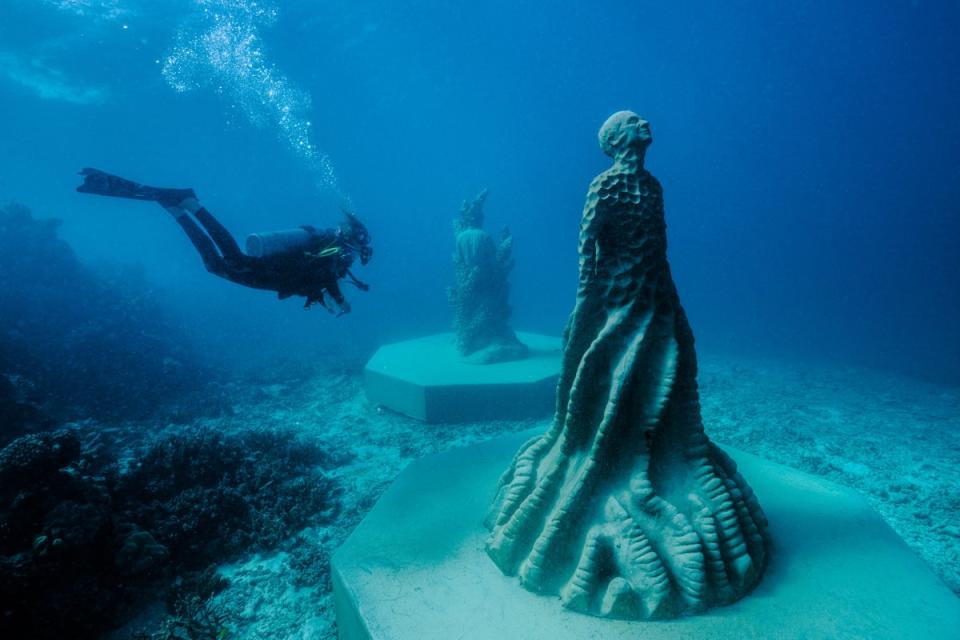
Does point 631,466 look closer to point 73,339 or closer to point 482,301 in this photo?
point 482,301

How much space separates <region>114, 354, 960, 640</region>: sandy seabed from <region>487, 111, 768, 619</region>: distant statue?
8.87 feet

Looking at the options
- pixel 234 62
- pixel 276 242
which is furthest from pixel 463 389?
pixel 234 62

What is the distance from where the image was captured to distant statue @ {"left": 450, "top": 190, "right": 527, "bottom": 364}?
11.3 meters

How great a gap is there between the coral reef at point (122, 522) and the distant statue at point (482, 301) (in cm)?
534

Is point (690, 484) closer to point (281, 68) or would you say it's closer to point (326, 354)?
point (326, 354)

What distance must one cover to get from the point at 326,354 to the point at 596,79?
74432 mm

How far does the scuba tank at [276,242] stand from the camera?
5.54 metres

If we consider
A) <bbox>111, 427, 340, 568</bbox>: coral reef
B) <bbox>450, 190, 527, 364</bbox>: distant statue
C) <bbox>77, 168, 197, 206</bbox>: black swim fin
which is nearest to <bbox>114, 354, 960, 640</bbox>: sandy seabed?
<bbox>111, 427, 340, 568</bbox>: coral reef

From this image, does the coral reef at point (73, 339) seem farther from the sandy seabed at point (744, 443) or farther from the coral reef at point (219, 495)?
the coral reef at point (219, 495)

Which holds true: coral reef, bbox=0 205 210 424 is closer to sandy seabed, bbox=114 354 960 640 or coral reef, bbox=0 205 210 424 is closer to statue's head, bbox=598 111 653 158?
sandy seabed, bbox=114 354 960 640

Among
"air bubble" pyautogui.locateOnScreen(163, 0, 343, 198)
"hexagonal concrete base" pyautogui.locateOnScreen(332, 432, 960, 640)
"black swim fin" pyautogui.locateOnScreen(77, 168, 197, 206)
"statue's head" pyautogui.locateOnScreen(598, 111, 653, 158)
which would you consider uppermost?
"air bubble" pyautogui.locateOnScreen(163, 0, 343, 198)

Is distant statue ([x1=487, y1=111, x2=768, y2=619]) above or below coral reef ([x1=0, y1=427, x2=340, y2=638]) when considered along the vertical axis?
above

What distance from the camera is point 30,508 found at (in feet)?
14.6

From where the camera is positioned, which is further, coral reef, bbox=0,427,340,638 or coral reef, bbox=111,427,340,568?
coral reef, bbox=111,427,340,568
